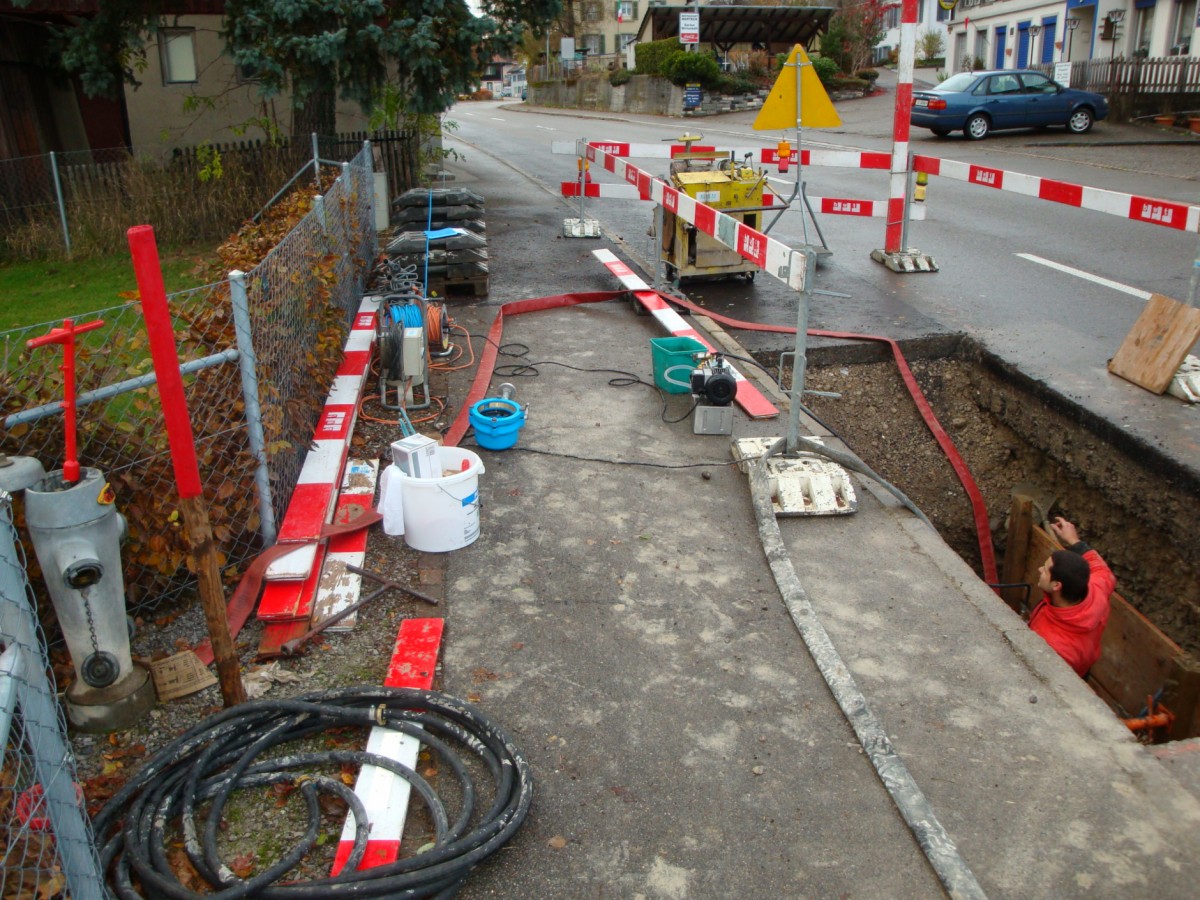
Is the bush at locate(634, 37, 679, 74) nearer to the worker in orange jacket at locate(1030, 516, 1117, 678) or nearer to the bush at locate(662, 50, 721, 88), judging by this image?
the bush at locate(662, 50, 721, 88)

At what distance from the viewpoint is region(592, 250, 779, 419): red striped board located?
6775mm

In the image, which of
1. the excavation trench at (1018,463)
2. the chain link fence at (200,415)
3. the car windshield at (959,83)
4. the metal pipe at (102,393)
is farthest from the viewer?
the car windshield at (959,83)

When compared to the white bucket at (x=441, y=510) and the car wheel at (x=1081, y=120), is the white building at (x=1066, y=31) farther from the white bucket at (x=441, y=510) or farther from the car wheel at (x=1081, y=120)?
the white bucket at (x=441, y=510)

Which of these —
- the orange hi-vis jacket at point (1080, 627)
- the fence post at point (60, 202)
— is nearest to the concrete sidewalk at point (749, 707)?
the orange hi-vis jacket at point (1080, 627)

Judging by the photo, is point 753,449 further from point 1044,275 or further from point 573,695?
point 1044,275

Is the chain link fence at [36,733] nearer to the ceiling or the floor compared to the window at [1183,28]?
nearer to the floor

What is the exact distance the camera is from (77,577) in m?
3.51

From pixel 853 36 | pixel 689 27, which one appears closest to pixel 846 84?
pixel 853 36

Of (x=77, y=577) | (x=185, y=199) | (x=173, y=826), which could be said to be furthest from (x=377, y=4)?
(x=173, y=826)

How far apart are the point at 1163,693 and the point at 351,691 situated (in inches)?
172

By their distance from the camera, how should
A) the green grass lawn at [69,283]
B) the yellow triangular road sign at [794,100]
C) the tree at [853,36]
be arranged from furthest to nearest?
1. the tree at [853,36]
2. the green grass lawn at [69,283]
3. the yellow triangular road sign at [794,100]

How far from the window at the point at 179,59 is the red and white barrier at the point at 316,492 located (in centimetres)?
1500

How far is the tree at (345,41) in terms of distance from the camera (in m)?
12.2

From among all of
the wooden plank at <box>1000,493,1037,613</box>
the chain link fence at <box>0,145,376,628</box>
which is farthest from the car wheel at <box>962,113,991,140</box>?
the chain link fence at <box>0,145,376,628</box>
